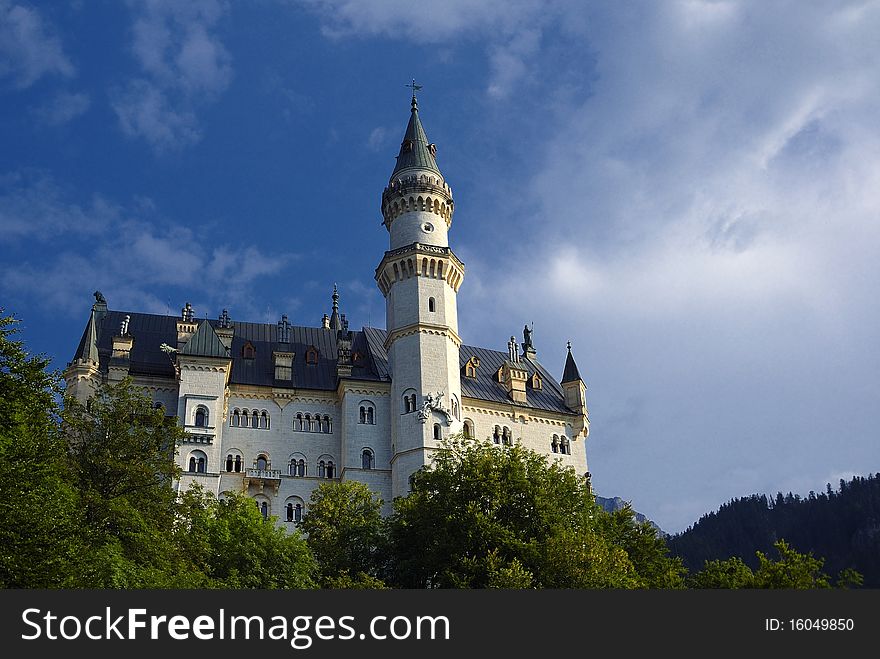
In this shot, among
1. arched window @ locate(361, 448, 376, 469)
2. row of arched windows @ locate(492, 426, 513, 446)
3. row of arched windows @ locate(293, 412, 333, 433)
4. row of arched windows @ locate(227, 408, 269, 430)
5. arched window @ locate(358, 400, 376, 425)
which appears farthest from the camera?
row of arched windows @ locate(492, 426, 513, 446)

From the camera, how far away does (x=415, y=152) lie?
88688mm

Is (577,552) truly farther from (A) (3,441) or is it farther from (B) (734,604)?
(A) (3,441)

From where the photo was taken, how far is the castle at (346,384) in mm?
76312

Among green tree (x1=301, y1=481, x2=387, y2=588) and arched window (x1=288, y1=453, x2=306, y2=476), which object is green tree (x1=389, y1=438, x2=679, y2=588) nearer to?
green tree (x1=301, y1=481, x2=387, y2=588)

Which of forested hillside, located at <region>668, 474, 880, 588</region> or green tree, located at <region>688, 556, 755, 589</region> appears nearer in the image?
green tree, located at <region>688, 556, 755, 589</region>

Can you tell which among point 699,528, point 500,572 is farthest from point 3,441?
point 699,528

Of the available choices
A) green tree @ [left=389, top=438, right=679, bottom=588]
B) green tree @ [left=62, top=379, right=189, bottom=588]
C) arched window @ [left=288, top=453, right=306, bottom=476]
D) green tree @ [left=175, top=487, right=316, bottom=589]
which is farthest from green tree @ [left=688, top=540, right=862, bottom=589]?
arched window @ [left=288, top=453, right=306, bottom=476]

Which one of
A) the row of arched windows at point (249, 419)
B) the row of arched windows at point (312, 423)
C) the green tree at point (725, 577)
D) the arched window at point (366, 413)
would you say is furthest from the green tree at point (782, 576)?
the row of arched windows at point (249, 419)

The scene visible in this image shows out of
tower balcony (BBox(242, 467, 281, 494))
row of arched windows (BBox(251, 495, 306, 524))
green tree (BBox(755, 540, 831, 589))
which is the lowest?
green tree (BBox(755, 540, 831, 589))

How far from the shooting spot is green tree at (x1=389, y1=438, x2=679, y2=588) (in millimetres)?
48500

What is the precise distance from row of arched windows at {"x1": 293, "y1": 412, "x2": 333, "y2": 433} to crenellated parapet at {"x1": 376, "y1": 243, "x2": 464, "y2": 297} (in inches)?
478

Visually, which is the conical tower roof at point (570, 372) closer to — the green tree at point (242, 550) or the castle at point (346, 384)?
the castle at point (346, 384)

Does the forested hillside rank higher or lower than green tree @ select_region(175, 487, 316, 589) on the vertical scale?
higher

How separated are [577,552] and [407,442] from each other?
1148 inches
